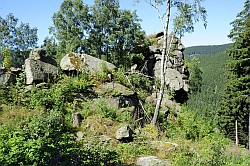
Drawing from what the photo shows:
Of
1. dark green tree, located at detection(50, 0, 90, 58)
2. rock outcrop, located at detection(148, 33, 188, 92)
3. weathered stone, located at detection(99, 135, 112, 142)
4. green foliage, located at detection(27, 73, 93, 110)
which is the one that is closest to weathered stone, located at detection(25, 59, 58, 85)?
green foliage, located at detection(27, 73, 93, 110)

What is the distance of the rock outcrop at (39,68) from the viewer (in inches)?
428

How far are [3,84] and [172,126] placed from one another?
6.69 meters

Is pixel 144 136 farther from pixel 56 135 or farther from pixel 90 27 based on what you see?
pixel 90 27

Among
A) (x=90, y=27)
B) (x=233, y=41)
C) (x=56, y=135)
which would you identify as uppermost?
(x=90, y=27)

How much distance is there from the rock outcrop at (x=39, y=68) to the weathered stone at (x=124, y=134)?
4015 millimetres

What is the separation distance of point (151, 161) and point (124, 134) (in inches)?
65.7

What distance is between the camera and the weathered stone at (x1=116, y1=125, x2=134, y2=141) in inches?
353

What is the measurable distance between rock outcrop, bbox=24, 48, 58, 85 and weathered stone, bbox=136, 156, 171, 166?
17.7ft

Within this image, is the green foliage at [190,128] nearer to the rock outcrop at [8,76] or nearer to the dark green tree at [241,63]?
the rock outcrop at [8,76]

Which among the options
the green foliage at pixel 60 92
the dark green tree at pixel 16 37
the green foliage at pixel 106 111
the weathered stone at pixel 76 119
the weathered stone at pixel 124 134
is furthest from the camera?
the dark green tree at pixel 16 37

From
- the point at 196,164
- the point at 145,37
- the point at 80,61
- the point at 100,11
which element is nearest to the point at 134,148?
the point at 196,164

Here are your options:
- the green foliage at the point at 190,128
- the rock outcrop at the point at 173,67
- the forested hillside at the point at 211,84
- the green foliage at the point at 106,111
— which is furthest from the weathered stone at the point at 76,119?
the forested hillside at the point at 211,84

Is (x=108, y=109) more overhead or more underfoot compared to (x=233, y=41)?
more underfoot

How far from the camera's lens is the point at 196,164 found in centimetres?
718
